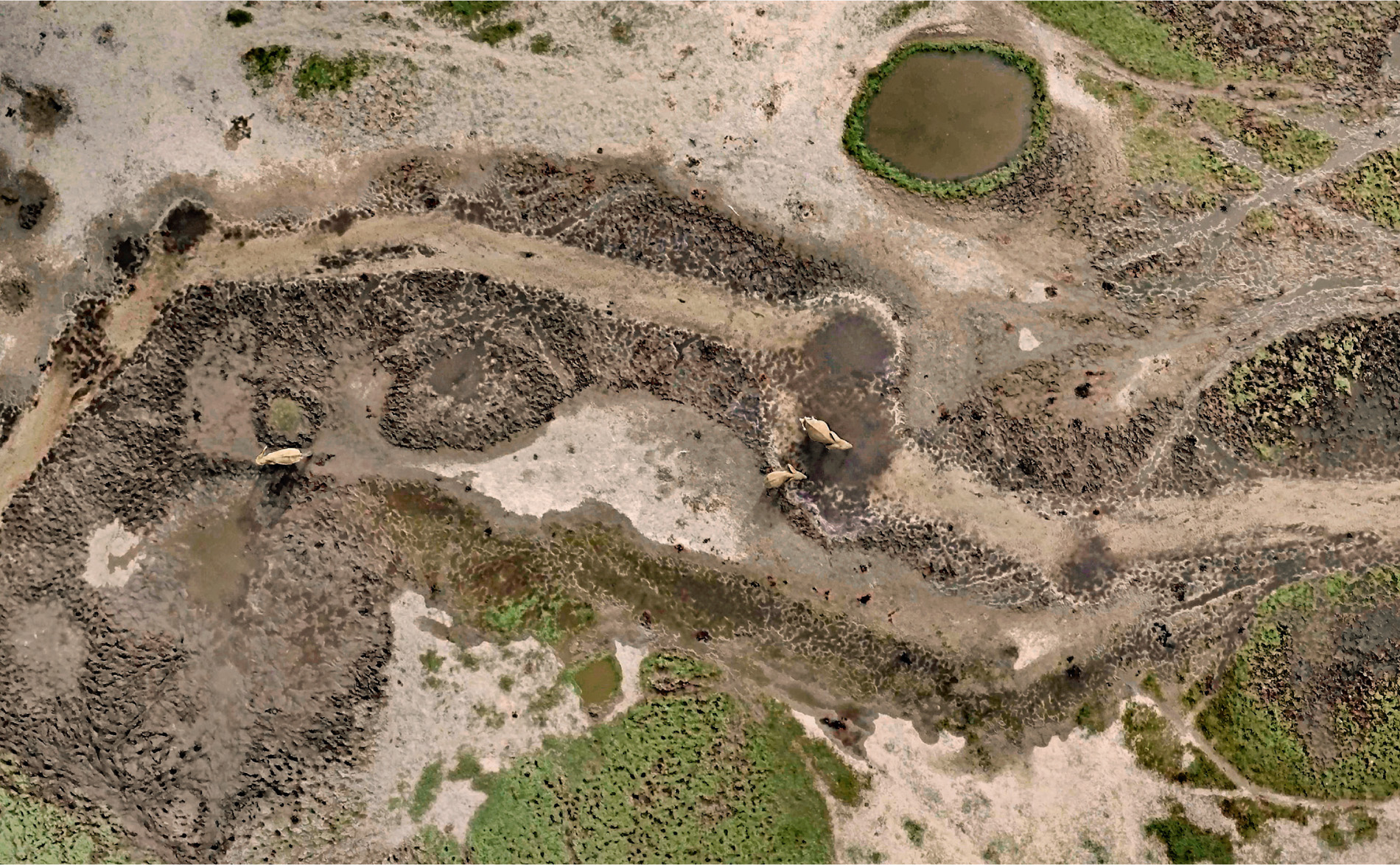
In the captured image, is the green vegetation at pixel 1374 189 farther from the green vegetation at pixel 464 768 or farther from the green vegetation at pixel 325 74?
the green vegetation at pixel 464 768

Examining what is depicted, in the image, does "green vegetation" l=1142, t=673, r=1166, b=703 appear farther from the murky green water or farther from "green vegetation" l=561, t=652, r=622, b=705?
the murky green water

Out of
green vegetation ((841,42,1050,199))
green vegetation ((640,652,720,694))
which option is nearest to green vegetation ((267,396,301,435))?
green vegetation ((640,652,720,694))

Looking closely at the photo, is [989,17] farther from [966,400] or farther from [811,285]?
[966,400]

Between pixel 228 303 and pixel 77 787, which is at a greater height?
pixel 228 303

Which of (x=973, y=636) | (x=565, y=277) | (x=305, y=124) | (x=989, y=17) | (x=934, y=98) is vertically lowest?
(x=973, y=636)

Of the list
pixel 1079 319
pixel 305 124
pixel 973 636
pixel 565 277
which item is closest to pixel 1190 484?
pixel 1079 319

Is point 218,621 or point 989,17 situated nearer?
point 218,621

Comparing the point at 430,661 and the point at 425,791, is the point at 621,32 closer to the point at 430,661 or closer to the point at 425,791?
the point at 430,661
